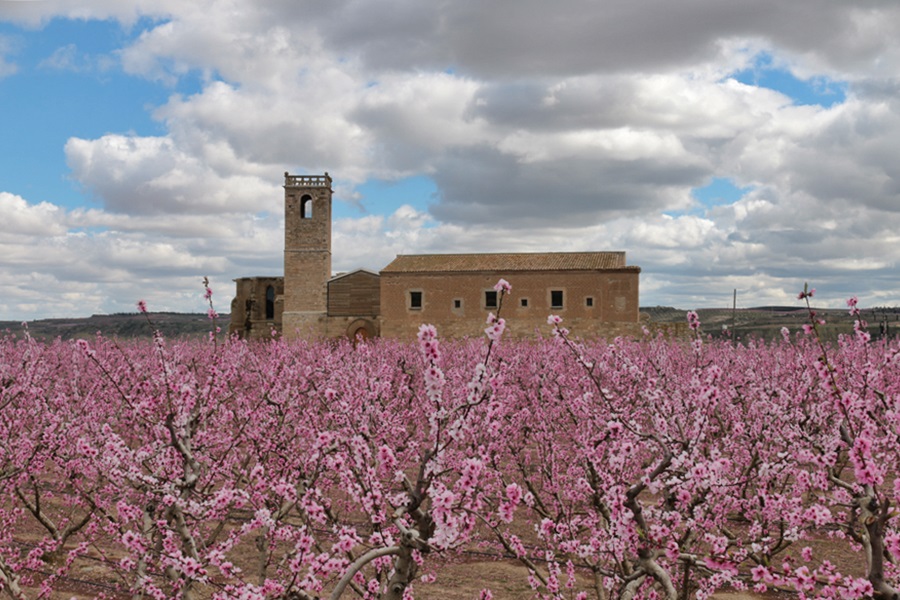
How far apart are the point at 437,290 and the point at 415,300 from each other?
4.94 feet

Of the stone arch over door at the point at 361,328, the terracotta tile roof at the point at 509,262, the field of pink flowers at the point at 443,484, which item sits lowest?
the field of pink flowers at the point at 443,484

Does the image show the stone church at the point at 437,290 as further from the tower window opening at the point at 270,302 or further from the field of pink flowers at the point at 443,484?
the field of pink flowers at the point at 443,484

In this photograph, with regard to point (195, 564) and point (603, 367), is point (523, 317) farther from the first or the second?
point (195, 564)

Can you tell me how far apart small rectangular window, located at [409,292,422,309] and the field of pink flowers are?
25.7 meters

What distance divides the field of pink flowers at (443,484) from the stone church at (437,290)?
23463 millimetres

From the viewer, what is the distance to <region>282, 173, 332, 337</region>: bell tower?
1882 inches

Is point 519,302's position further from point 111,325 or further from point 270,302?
point 111,325

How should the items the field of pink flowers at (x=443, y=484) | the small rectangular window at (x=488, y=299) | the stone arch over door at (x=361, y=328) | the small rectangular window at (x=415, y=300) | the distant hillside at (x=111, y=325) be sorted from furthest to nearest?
1. the distant hillside at (x=111, y=325)
2. the stone arch over door at (x=361, y=328)
3. the small rectangular window at (x=415, y=300)
4. the small rectangular window at (x=488, y=299)
5. the field of pink flowers at (x=443, y=484)

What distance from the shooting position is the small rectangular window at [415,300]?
45781 millimetres

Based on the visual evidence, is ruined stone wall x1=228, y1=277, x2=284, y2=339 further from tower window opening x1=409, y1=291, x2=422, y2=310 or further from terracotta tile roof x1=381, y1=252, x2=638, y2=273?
tower window opening x1=409, y1=291, x2=422, y2=310

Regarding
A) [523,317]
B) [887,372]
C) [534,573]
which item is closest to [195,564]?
[534,573]

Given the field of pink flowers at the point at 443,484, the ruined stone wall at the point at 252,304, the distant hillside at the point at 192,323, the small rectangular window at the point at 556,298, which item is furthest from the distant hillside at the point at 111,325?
the field of pink flowers at the point at 443,484

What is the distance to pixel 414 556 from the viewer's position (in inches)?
211

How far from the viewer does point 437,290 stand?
45.5 meters
